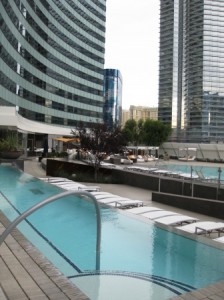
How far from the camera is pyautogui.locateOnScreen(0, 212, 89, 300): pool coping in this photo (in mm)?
4133

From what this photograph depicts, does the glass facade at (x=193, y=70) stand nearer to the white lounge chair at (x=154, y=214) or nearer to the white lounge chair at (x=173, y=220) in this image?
the white lounge chair at (x=154, y=214)

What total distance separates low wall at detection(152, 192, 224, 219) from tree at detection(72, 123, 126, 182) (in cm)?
659

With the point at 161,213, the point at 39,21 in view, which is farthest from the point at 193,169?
the point at 39,21

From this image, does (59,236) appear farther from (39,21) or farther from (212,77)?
(212,77)

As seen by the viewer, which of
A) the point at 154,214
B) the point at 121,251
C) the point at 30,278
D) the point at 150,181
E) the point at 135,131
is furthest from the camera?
the point at 135,131

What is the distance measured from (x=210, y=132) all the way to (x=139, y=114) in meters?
84.4

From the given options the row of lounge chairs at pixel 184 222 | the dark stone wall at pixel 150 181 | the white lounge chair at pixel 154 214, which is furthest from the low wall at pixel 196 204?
the white lounge chair at pixel 154 214

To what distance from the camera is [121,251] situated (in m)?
7.33

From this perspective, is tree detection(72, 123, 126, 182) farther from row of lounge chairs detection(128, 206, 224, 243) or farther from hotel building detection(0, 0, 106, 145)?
hotel building detection(0, 0, 106, 145)

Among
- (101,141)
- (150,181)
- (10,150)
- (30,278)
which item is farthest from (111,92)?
(30,278)

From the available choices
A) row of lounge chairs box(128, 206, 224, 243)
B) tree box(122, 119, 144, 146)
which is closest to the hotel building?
tree box(122, 119, 144, 146)

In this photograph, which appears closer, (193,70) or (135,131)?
(135,131)

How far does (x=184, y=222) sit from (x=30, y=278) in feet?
19.9

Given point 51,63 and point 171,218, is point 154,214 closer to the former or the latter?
point 171,218
